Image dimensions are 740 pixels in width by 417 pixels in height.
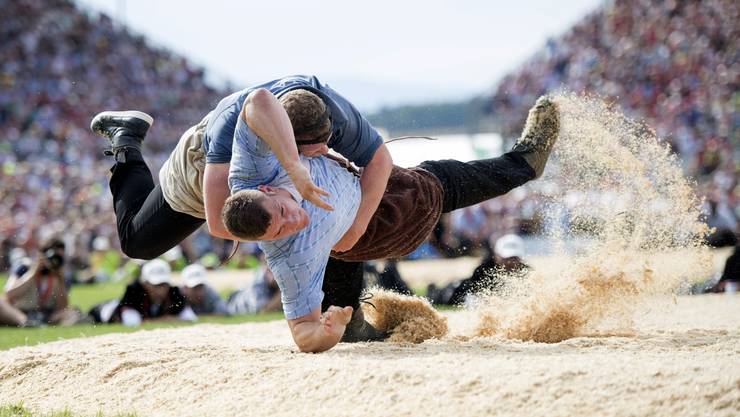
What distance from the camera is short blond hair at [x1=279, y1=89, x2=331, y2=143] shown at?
14.2 ft

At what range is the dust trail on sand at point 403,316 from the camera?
5562 mm

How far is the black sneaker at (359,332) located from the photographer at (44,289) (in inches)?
210

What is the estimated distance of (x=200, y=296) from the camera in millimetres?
10430

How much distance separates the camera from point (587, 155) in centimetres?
635

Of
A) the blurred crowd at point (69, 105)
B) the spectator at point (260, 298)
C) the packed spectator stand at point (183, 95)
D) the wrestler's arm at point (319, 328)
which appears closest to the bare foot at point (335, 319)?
the wrestler's arm at point (319, 328)

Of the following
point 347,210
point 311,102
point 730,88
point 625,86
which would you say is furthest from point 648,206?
point 625,86

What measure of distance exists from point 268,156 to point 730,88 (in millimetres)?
19151

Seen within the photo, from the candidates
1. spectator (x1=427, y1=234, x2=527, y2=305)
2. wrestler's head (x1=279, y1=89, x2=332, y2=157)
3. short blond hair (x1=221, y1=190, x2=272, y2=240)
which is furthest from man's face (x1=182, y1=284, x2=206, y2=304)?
short blond hair (x1=221, y1=190, x2=272, y2=240)

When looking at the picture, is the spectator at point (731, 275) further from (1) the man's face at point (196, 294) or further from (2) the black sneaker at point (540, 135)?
(1) the man's face at point (196, 294)

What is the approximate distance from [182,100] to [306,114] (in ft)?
83.2

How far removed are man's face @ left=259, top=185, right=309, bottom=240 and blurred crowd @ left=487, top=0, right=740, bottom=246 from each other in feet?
40.5

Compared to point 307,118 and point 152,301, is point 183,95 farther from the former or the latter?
point 307,118

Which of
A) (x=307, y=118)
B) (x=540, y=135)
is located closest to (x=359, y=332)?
(x=307, y=118)

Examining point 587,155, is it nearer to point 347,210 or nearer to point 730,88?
point 347,210
